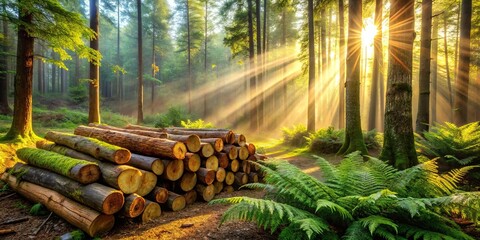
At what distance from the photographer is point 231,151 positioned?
599cm

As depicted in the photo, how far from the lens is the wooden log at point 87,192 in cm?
365

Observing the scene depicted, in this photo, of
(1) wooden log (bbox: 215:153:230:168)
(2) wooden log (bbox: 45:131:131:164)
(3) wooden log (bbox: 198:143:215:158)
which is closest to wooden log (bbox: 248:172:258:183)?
(1) wooden log (bbox: 215:153:230:168)

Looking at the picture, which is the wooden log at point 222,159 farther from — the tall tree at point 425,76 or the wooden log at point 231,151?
the tall tree at point 425,76

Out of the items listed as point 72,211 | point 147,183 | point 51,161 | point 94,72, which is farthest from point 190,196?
point 94,72

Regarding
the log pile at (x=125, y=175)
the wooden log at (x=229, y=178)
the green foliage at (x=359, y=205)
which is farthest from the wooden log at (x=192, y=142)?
the green foliage at (x=359, y=205)

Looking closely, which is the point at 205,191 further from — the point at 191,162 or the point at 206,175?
the point at 191,162

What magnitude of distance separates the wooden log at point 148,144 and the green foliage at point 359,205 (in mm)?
2083

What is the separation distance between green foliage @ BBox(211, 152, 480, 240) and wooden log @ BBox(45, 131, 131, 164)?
8.21 ft

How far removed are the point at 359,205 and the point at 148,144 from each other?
13.5ft

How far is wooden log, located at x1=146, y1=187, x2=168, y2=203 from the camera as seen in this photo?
448 centimetres

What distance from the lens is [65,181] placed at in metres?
4.35

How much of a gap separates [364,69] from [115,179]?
1309 inches

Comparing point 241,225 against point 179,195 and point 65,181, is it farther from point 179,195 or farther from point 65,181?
point 65,181

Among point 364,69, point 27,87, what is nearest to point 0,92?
point 27,87
